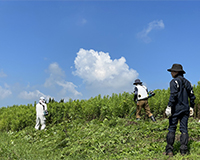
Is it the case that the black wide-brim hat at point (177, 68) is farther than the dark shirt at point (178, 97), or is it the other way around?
the black wide-brim hat at point (177, 68)

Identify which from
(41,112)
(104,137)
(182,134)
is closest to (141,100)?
(104,137)

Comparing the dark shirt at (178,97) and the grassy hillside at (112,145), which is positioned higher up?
the dark shirt at (178,97)

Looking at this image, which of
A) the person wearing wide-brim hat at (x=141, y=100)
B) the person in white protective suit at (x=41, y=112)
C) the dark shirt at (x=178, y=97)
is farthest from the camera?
the person in white protective suit at (x=41, y=112)

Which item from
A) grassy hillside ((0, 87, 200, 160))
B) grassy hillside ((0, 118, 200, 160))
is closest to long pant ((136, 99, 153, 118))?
grassy hillside ((0, 87, 200, 160))

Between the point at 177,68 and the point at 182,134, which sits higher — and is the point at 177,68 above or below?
above

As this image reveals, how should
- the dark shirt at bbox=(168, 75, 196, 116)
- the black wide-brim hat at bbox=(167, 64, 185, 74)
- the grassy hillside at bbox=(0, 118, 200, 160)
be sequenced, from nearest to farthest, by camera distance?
the dark shirt at bbox=(168, 75, 196, 116)
the black wide-brim hat at bbox=(167, 64, 185, 74)
the grassy hillside at bbox=(0, 118, 200, 160)

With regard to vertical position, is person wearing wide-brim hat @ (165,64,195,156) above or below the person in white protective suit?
below

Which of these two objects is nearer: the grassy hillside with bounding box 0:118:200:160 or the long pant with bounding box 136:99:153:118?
the grassy hillside with bounding box 0:118:200:160

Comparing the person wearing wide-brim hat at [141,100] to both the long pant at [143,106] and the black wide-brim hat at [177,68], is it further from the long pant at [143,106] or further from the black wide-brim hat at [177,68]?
the black wide-brim hat at [177,68]

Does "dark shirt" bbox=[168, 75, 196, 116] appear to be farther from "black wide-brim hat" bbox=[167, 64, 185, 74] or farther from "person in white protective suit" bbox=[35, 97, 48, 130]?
"person in white protective suit" bbox=[35, 97, 48, 130]

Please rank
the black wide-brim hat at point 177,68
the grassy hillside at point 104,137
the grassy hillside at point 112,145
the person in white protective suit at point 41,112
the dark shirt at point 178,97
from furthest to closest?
the person in white protective suit at point 41,112 < the grassy hillside at point 104,137 < the grassy hillside at point 112,145 < the black wide-brim hat at point 177,68 < the dark shirt at point 178,97

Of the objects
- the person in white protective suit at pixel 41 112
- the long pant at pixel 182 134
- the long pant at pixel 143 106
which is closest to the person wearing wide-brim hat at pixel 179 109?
the long pant at pixel 182 134

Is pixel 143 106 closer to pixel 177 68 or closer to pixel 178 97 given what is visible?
pixel 177 68

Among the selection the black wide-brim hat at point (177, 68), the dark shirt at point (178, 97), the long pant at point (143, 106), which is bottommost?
the dark shirt at point (178, 97)
